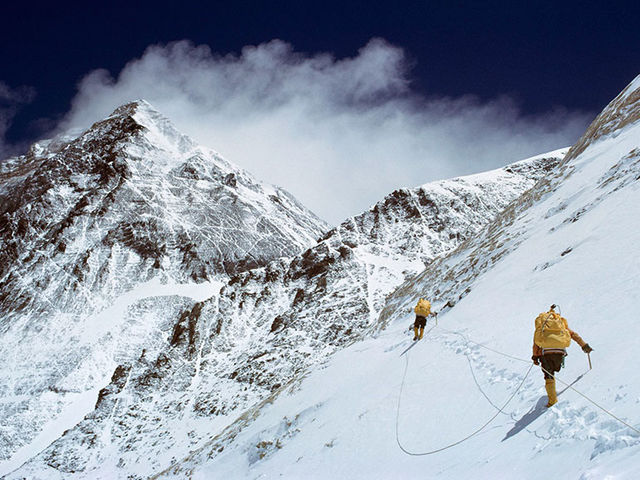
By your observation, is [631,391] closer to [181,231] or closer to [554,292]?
[554,292]

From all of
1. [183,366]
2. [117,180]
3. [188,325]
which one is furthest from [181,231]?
[183,366]

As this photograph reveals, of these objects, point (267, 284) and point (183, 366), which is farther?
point (267, 284)

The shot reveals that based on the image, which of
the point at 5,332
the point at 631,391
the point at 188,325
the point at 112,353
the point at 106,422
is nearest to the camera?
the point at 631,391

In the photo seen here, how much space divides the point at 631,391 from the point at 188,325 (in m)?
Answer: 113

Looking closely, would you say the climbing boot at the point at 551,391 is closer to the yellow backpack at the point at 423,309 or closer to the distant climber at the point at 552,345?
the distant climber at the point at 552,345

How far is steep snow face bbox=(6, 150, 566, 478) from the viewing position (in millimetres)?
76875

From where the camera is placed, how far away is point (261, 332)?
338 feet

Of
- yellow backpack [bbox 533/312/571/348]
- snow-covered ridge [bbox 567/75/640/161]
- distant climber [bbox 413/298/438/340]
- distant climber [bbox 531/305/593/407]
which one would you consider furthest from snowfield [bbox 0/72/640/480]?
yellow backpack [bbox 533/312/571/348]

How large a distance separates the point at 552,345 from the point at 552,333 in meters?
0.24

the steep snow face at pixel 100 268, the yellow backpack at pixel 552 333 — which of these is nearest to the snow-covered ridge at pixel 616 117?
the yellow backpack at pixel 552 333

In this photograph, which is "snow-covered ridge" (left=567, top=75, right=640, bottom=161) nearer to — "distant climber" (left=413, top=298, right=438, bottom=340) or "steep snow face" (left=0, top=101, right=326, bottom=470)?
"distant climber" (left=413, top=298, right=438, bottom=340)

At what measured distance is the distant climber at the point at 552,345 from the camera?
8.87m

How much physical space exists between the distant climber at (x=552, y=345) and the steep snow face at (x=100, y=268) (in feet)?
448

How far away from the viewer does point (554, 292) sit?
14992 millimetres
